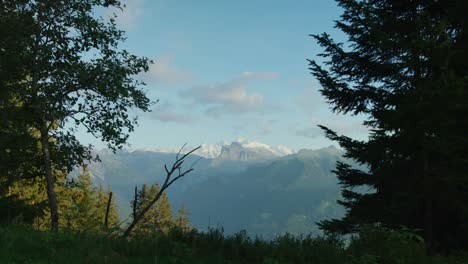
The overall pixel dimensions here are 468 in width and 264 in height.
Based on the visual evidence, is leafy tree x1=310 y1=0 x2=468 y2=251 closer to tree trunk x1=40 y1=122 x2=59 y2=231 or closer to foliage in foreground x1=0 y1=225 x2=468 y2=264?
foliage in foreground x1=0 y1=225 x2=468 y2=264

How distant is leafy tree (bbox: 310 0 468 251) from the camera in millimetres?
9906

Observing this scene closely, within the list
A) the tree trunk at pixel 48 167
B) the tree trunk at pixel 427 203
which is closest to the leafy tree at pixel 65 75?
the tree trunk at pixel 48 167

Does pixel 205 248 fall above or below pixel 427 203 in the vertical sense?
below

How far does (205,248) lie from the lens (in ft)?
24.7

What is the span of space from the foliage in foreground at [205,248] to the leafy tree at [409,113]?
114 inches

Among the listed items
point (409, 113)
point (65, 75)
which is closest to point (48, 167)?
point (65, 75)

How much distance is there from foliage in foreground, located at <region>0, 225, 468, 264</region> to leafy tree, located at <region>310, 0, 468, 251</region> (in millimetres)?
2908

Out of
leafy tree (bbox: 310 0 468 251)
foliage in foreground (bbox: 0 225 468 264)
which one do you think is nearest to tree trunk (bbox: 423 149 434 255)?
leafy tree (bbox: 310 0 468 251)

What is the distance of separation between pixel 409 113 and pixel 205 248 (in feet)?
21.5

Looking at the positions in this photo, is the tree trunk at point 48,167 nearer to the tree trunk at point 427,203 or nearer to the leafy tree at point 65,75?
the leafy tree at point 65,75

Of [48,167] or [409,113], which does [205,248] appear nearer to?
[409,113]

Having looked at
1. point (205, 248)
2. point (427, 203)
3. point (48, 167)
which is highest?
point (48, 167)

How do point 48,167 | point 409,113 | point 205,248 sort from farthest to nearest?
point 48,167
point 409,113
point 205,248

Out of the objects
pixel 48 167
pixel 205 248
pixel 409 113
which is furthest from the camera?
pixel 48 167
